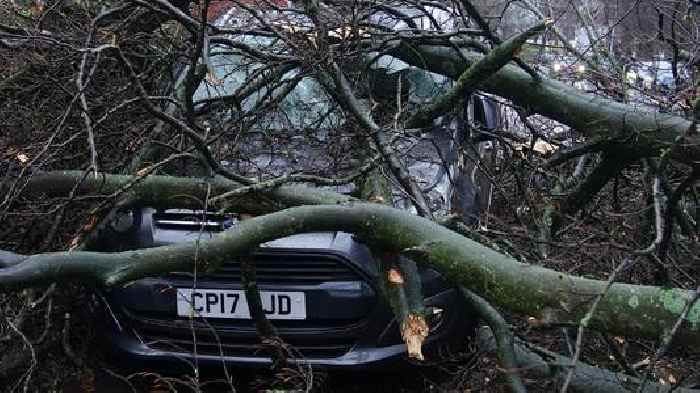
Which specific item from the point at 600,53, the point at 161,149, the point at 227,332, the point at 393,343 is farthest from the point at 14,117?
the point at 600,53

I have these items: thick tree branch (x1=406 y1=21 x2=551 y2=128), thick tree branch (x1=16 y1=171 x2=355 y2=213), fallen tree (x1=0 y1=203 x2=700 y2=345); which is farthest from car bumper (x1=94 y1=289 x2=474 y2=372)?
fallen tree (x1=0 y1=203 x2=700 y2=345)

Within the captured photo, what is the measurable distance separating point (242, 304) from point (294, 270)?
0.85ft

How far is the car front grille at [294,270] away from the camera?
3.17m

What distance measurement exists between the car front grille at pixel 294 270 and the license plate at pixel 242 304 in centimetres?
6

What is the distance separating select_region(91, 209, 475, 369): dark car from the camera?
316 cm

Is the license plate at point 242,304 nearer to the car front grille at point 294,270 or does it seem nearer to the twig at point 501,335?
the car front grille at point 294,270

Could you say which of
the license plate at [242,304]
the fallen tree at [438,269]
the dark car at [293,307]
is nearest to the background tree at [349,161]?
the fallen tree at [438,269]

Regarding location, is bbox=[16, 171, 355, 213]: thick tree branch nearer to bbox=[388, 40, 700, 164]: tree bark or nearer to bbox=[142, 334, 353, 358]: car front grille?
bbox=[142, 334, 353, 358]: car front grille

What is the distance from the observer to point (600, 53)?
4609 mm

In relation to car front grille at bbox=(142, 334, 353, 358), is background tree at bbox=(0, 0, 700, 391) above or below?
above

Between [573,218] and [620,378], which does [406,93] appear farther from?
[620,378]

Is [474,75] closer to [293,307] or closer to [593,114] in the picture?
[593,114]

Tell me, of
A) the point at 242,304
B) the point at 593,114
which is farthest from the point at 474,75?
the point at 242,304

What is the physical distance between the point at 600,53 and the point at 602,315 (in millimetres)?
3084
